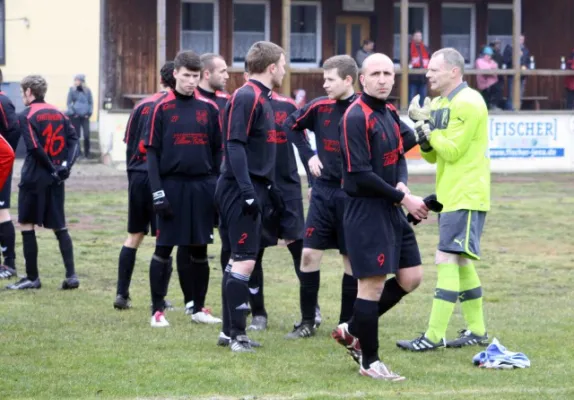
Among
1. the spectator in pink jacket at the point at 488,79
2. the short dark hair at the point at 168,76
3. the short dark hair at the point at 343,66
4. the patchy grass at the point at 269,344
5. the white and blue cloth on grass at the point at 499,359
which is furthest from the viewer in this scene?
the spectator in pink jacket at the point at 488,79

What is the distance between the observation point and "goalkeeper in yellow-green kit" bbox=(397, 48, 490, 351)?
850cm

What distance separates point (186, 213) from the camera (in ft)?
31.7

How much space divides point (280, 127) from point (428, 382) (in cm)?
312

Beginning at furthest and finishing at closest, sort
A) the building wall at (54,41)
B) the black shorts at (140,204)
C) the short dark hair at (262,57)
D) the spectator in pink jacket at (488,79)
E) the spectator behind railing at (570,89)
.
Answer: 1. the spectator behind railing at (570,89)
2. the building wall at (54,41)
3. the spectator in pink jacket at (488,79)
4. the black shorts at (140,204)
5. the short dark hair at (262,57)

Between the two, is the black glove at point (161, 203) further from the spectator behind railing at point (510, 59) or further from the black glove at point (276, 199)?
the spectator behind railing at point (510, 59)

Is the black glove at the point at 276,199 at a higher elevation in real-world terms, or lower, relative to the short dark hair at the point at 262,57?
lower

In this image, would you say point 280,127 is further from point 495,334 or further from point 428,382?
point 428,382

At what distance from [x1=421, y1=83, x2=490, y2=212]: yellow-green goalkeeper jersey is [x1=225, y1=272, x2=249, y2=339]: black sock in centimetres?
156

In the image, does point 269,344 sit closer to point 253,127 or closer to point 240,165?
point 240,165

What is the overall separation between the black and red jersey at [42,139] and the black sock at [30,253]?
56cm

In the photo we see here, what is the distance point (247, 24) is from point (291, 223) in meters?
24.3

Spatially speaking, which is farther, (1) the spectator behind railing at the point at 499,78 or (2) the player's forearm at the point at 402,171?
(1) the spectator behind railing at the point at 499,78

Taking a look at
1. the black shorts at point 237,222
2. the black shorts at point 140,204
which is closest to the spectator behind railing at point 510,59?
the black shorts at point 140,204

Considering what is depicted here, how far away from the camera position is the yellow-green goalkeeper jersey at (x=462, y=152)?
8.48 metres
